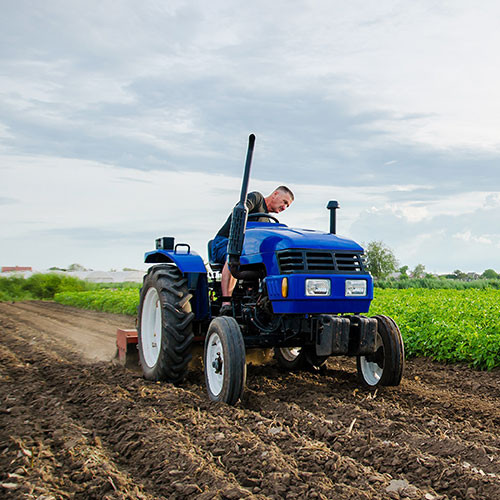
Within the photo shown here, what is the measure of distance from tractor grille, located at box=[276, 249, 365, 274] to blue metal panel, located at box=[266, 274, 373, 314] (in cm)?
9

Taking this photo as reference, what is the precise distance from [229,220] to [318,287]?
4.41ft

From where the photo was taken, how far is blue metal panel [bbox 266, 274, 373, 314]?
4832 millimetres

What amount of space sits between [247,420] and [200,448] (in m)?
0.67

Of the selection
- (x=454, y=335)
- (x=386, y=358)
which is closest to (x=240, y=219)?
(x=386, y=358)

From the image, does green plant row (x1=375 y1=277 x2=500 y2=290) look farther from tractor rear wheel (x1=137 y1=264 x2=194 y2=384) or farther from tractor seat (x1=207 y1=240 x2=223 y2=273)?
tractor rear wheel (x1=137 y1=264 x2=194 y2=384)

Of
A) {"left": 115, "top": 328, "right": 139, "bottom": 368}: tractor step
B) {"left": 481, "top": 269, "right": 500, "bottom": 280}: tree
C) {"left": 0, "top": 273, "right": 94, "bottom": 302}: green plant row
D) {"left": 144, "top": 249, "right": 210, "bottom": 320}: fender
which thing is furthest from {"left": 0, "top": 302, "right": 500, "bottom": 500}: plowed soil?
{"left": 481, "top": 269, "right": 500, "bottom": 280}: tree

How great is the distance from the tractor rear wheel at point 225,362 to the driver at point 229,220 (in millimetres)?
587

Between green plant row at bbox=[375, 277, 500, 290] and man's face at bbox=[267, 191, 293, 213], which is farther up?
man's face at bbox=[267, 191, 293, 213]

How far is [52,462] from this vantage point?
3.67 m

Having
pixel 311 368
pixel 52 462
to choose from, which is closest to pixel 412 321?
pixel 311 368

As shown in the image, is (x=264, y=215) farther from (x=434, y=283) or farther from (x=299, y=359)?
(x=434, y=283)

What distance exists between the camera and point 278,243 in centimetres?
505

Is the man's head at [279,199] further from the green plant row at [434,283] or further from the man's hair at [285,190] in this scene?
the green plant row at [434,283]

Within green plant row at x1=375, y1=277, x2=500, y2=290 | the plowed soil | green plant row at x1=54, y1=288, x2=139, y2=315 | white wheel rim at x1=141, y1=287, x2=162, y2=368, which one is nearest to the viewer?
the plowed soil
